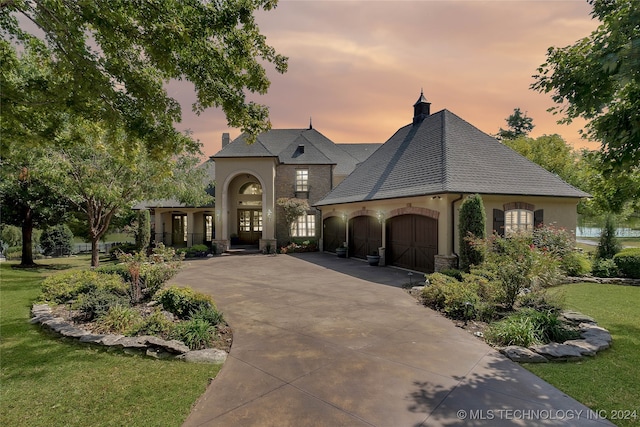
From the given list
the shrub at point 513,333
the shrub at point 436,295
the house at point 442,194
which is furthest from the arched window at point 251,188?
the shrub at point 513,333

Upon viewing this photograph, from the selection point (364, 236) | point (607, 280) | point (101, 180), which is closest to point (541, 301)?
point (607, 280)

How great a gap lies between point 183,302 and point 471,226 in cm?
975

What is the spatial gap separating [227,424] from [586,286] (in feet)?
42.9

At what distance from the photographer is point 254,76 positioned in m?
7.33

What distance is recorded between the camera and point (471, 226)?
11258mm

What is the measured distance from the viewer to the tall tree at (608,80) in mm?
3758

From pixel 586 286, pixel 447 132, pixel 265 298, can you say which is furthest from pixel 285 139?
pixel 586 286

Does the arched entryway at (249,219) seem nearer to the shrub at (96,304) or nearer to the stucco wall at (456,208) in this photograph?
the stucco wall at (456,208)

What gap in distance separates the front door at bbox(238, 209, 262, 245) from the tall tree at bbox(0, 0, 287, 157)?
1746cm

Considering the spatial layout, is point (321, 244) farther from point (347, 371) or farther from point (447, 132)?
point (347, 371)

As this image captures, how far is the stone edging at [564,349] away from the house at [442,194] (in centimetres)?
622

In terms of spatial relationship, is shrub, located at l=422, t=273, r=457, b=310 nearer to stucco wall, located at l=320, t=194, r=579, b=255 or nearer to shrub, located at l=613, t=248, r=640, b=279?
stucco wall, located at l=320, t=194, r=579, b=255

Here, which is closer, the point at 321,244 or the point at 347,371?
the point at 347,371

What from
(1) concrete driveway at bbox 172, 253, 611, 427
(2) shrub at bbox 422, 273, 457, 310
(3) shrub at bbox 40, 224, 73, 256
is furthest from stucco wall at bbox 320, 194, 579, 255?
(3) shrub at bbox 40, 224, 73, 256
